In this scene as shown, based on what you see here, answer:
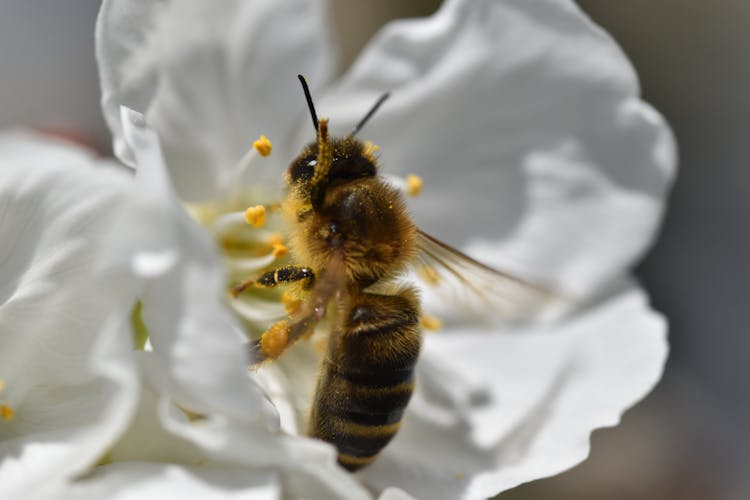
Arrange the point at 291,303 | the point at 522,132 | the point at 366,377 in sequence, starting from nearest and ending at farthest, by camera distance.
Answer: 1. the point at 366,377
2. the point at 291,303
3. the point at 522,132

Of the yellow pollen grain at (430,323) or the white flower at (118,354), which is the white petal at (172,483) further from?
the yellow pollen grain at (430,323)

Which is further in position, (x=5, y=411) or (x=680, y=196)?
(x=680, y=196)

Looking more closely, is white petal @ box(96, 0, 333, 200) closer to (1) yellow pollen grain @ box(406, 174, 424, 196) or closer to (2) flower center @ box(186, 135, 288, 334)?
(2) flower center @ box(186, 135, 288, 334)

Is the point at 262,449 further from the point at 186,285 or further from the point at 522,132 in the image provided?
the point at 522,132

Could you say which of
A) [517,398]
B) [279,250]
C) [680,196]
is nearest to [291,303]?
[279,250]

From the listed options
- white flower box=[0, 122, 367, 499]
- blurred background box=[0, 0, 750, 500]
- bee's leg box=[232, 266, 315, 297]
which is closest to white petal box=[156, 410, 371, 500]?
white flower box=[0, 122, 367, 499]

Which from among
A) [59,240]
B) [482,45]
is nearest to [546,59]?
[482,45]

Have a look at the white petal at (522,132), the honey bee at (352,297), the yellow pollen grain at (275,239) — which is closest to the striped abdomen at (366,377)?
the honey bee at (352,297)

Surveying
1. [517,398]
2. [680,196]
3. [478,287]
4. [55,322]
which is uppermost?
[55,322]
